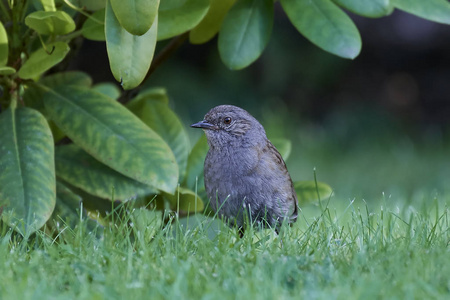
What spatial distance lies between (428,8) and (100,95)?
1.89 m

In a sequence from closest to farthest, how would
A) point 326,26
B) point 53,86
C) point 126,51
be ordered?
point 126,51, point 326,26, point 53,86

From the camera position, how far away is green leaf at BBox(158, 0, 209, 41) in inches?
146

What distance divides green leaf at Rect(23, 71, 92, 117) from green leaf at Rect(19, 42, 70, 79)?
38cm

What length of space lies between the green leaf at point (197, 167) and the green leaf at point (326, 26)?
1041mm

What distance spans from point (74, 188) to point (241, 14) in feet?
5.04

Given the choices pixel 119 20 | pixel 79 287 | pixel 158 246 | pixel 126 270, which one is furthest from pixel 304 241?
pixel 119 20

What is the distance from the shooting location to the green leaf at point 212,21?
4082 millimetres

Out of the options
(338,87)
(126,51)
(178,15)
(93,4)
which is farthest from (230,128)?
(338,87)

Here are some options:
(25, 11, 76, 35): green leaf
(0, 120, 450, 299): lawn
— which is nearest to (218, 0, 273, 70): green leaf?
(25, 11, 76, 35): green leaf

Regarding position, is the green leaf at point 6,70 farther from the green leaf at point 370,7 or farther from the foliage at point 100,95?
the green leaf at point 370,7

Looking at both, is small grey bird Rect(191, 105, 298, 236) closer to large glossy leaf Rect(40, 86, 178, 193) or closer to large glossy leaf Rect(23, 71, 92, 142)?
large glossy leaf Rect(40, 86, 178, 193)

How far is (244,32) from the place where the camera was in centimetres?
394

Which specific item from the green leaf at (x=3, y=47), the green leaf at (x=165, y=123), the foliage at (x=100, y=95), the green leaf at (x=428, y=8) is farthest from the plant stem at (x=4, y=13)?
the green leaf at (x=428, y=8)

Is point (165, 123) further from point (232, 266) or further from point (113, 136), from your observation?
point (232, 266)
